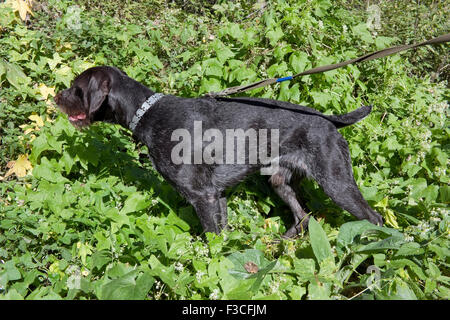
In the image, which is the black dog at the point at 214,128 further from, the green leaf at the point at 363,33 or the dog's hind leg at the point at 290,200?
the green leaf at the point at 363,33

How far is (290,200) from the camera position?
4.69 m

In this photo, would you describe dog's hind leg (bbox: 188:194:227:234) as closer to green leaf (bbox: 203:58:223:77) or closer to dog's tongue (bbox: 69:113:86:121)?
dog's tongue (bbox: 69:113:86:121)

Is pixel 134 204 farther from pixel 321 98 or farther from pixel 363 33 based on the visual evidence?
pixel 363 33

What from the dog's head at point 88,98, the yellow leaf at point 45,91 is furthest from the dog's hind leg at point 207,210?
the yellow leaf at point 45,91

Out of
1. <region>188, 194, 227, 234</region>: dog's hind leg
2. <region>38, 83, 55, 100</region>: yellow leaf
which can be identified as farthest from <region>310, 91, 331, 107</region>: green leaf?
<region>38, 83, 55, 100</region>: yellow leaf

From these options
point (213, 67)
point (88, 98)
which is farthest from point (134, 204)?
point (213, 67)

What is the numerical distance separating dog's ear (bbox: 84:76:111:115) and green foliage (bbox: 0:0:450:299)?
56 cm

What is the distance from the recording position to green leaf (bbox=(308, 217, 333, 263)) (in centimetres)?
312

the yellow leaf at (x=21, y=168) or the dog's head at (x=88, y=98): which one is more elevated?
the dog's head at (x=88, y=98)

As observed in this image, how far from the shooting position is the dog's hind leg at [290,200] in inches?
176

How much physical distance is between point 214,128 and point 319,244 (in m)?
1.56

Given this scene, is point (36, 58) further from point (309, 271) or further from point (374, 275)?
point (374, 275)

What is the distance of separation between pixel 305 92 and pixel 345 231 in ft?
7.14

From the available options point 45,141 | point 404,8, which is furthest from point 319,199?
point 404,8
